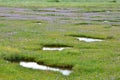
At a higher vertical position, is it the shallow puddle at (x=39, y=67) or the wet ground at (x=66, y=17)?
the shallow puddle at (x=39, y=67)

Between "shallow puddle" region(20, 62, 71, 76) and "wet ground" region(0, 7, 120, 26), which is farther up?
"shallow puddle" region(20, 62, 71, 76)

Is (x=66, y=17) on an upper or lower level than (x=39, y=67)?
lower

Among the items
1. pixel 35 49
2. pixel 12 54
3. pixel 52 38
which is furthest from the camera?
pixel 52 38

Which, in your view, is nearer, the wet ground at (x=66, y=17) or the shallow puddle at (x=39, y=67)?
the shallow puddle at (x=39, y=67)

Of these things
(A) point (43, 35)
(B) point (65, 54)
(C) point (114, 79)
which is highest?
(C) point (114, 79)

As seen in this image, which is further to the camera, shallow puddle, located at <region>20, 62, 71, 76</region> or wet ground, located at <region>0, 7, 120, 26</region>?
wet ground, located at <region>0, 7, 120, 26</region>

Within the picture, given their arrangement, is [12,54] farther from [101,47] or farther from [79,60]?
[101,47]

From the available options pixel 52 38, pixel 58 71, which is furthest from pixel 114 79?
pixel 52 38

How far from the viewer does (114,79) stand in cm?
2564

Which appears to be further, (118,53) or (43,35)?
(43,35)

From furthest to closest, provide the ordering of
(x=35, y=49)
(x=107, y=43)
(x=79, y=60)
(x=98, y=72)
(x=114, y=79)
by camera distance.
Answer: (x=107, y=43), (x=35, y=49), (x=79, y=60), (x=98, y=72), (x=114, y=79)

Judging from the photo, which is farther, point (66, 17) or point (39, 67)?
point (66, 17)

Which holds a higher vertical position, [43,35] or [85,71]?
[85,71]

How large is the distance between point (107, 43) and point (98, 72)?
1848 cm
